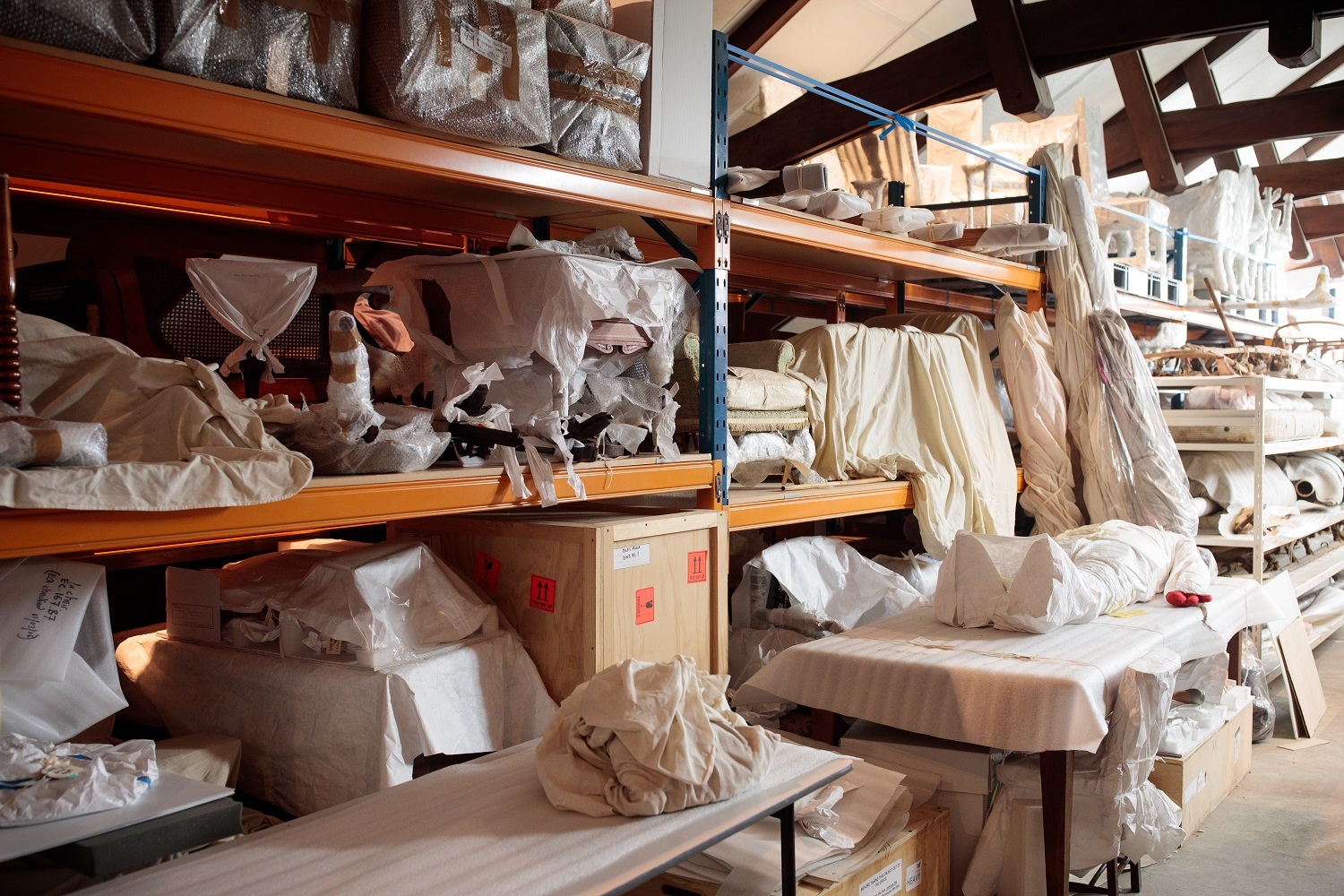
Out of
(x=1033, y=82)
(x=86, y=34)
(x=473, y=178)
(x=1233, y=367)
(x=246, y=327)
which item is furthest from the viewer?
(x=1233, y=367)

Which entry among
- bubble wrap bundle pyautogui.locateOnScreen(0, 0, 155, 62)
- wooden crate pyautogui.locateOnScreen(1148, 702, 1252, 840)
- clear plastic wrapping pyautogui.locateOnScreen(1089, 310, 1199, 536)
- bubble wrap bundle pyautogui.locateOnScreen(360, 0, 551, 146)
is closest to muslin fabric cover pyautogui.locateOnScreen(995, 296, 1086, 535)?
clear plastic wrapping pyautogui.locateOnScreen(1089, 310, 1199, 536)

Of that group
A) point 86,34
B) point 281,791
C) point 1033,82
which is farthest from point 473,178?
point 1033,82

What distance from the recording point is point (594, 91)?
2383 mm

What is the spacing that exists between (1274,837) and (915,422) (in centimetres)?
181

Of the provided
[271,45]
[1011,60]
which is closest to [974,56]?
[1011,60]

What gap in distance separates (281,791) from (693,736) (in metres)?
1.06

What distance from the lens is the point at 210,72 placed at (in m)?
1.76

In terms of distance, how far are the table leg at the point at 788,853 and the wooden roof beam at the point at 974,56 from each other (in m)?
3.77

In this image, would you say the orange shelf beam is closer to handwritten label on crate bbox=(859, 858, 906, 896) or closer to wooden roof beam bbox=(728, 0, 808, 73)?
handwritten label on crate bbox=(859, 858, 906, 896)

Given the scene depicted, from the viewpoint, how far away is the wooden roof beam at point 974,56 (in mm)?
4113

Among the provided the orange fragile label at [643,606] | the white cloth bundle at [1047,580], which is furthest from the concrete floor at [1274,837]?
the orange fragile label at [643,606]

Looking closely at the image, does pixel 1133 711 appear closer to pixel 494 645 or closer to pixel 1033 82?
pixel 494 645

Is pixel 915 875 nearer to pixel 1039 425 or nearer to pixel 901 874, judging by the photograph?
pixel 901 874

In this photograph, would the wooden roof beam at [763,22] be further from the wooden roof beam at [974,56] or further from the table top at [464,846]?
the table top at [464,846]
